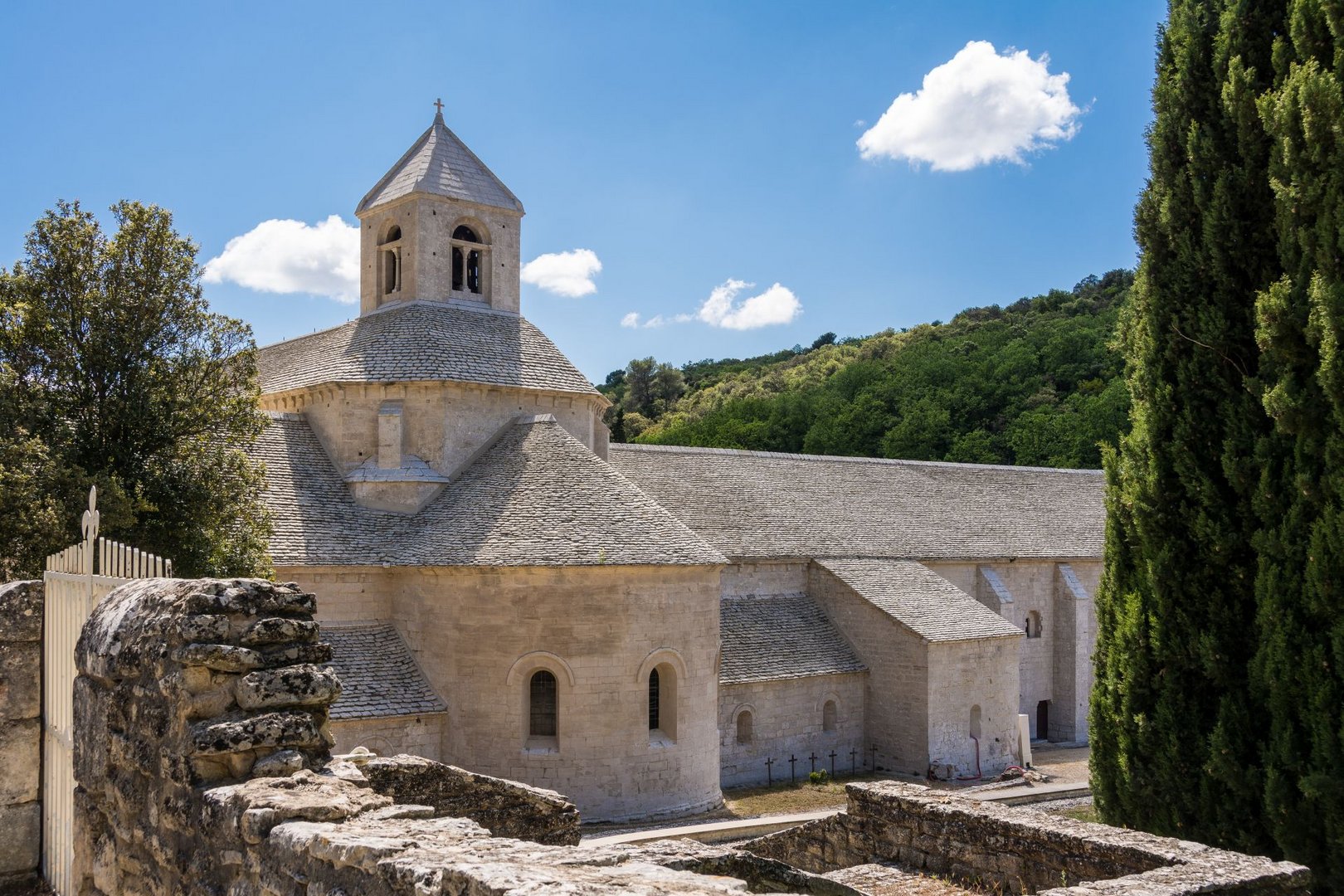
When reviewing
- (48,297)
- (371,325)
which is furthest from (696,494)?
(48,297)

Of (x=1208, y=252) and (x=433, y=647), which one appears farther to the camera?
(x=433, y=647)

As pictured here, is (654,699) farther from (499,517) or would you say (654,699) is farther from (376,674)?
(376,674)

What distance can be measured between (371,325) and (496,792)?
1854cm

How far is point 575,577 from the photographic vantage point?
20.3m

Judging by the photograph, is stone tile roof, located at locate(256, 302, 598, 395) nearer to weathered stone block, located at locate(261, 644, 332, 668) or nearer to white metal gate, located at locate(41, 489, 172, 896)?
white metal gate, located at locate(41, 489, 172, 896)

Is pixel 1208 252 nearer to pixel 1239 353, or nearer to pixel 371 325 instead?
pixel 1239 353

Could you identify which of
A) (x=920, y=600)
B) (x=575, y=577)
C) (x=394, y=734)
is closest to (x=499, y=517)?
(x=575, y=577)

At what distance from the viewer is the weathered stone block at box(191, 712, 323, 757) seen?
5711 mm

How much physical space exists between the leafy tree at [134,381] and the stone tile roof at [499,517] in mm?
2210

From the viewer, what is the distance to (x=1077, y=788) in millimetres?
24219

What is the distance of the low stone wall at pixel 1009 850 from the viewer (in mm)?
7324

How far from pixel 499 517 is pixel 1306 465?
1492cm

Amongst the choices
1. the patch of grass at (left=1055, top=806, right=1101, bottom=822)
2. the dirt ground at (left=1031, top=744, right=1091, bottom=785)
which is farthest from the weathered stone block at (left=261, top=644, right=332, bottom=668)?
the dirt ground at (left=1031, top=744, right=1091, bottom=785)

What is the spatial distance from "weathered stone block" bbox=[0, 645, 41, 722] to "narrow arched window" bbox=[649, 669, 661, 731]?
1427 centimetres
